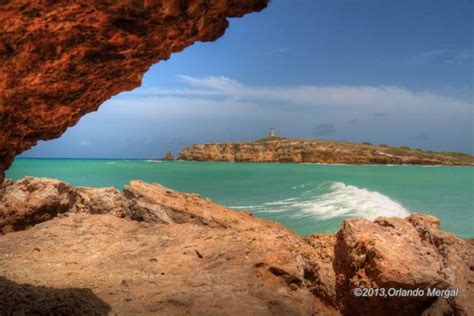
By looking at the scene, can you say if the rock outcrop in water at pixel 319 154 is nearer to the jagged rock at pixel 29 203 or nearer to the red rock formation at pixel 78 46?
the jagged rock at pixel 29 203

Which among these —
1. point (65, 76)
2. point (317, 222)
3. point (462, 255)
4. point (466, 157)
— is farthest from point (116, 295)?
point (466, 157)

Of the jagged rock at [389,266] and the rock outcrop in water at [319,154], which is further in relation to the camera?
the rock outcrop in water at [319,154]

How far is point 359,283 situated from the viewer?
19.0ft

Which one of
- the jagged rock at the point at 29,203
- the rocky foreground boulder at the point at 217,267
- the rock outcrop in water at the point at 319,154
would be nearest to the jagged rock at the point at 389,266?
the rocky foreground boulder at the point at 217,267

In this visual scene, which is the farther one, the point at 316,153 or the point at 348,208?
the point at 316,153

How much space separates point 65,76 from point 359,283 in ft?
16.3

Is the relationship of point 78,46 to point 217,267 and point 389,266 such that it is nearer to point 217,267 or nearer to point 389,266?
point 217,267

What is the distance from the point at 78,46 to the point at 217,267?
14.6 ft

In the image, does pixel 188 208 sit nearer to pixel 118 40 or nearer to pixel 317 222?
pixel 118 40

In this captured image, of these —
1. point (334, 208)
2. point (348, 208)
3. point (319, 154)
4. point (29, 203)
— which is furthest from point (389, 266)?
point (319, 154)

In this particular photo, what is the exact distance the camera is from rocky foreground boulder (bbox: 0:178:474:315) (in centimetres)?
539

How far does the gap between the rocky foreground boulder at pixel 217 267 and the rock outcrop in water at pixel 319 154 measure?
113 metres

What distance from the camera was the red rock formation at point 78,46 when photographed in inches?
135

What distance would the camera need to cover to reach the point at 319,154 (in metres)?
122
